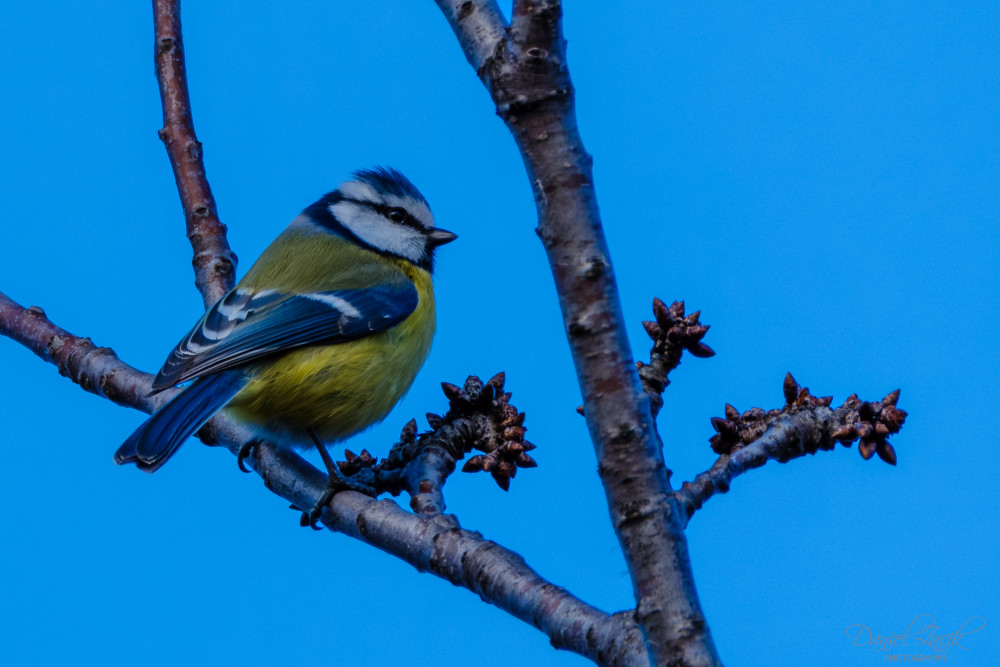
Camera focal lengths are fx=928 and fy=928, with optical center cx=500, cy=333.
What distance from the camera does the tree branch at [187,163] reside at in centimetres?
202

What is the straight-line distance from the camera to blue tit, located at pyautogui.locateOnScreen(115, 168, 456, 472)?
5.46 ft

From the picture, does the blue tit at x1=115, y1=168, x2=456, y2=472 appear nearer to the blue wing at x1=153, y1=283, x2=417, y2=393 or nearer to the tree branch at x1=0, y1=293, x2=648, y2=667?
the blue wing at x1=153, y1=283, x2=417, y2=393

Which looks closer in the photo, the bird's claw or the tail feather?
the tail feather

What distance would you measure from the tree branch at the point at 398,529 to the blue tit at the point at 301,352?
109 millimetres

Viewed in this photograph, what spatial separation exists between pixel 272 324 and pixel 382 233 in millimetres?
585

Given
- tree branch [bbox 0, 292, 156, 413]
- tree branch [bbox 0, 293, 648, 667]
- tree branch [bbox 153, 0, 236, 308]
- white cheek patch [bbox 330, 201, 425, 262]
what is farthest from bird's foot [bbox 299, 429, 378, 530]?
white cheek patch [bbox 330, 201, 425, 262]

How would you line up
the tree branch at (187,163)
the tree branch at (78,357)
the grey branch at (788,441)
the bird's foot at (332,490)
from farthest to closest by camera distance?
the tree branch at (187,163) → the tree branch at (78,357) → the bird's foot at (332,490) → the grey branch at (788,441)

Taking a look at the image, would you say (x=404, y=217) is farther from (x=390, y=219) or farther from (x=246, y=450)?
(x=246, y=450)

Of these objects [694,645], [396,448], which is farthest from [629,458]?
[396,448]

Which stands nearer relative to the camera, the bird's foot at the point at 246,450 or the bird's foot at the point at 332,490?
the bird's foot at the point at 332,490

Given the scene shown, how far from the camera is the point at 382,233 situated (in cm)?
232

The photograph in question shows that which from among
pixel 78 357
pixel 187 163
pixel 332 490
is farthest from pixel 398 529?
pixel 187 163

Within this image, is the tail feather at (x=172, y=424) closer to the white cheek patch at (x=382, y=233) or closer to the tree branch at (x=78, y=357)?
the tree branch at (x=78, y=357)

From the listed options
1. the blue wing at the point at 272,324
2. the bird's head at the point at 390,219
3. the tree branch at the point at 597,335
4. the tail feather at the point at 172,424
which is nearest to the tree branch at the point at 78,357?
the blue wing at the point at 272,324
